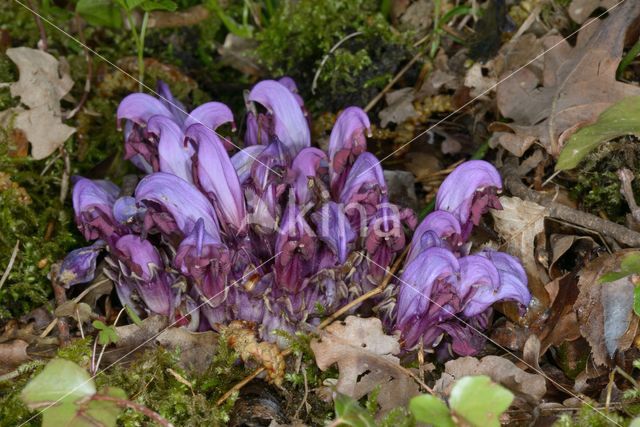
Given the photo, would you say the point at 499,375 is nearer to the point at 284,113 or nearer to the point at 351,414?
the point at 351,414

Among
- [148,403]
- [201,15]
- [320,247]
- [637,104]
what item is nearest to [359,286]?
[320,247]

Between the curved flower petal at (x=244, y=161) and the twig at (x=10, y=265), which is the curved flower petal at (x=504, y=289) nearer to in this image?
the curved flower petal at (x=244, y=161)

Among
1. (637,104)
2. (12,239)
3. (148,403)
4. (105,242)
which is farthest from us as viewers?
(12,239)

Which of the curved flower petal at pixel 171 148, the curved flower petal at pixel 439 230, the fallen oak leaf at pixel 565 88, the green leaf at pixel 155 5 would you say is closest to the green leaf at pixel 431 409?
the curved flower petal at pixel 439 230

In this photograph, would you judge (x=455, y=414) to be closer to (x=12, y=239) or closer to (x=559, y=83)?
(x=559, y=83)

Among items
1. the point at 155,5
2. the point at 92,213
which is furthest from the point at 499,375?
the point at 155,5

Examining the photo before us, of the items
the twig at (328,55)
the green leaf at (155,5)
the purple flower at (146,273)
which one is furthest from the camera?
the twig at (328,55)
